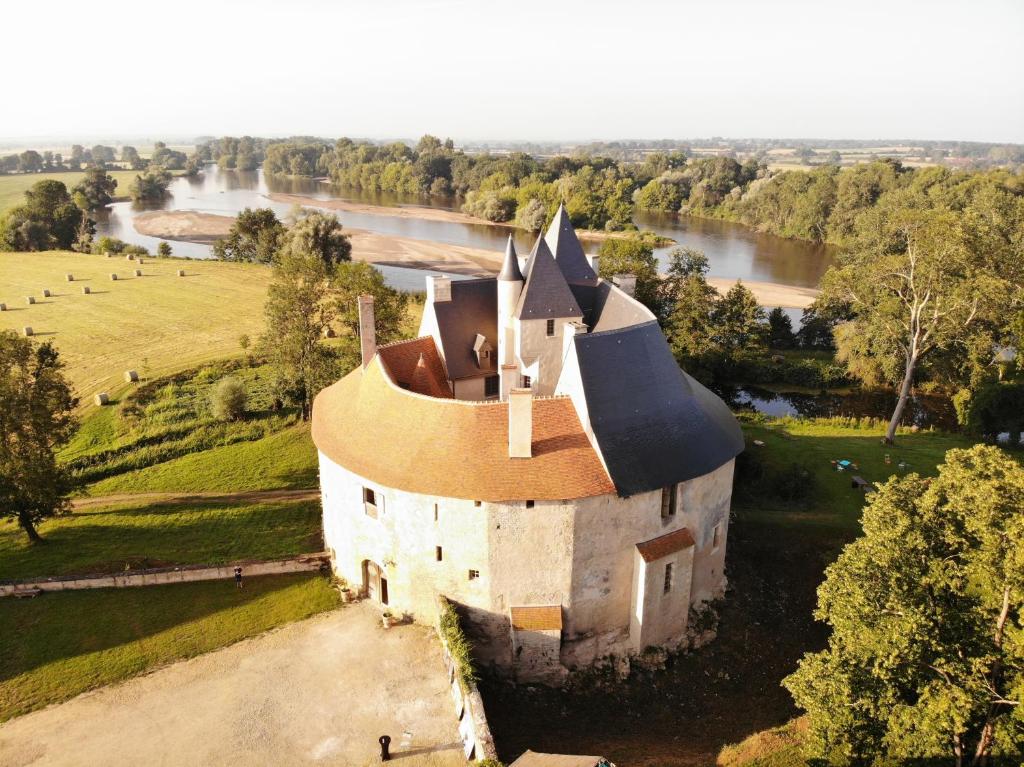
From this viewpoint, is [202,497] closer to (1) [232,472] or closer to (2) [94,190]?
(1) [232,472]

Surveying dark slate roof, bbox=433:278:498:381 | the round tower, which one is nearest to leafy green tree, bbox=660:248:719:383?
dark slate roof, bbox=433:278:498:381

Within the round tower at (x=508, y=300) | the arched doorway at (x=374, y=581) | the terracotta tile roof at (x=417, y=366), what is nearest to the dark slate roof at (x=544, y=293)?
the round tower at (x=508, y=300)

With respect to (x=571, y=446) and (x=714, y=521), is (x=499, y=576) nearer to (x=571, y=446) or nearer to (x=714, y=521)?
(x=571, y=446)

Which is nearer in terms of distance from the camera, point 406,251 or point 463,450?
point 463,450

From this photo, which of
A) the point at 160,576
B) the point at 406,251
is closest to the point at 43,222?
the point at 406,251

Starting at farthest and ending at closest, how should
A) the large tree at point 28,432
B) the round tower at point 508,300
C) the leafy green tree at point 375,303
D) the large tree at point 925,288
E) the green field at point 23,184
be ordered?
the green field at point 23,184 < the leafy green tree at point 375,303 < the large tree at point 925,288 < the round tower at point 508,300 < the large tree at point 28,432

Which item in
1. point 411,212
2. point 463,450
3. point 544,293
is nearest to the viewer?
point 463,450

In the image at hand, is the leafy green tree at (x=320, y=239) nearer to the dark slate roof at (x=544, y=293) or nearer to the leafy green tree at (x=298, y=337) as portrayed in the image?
the leafy green tree at (x=298, y=337)

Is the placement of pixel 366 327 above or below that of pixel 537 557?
above
